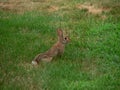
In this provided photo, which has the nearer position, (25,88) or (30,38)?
(25,88)

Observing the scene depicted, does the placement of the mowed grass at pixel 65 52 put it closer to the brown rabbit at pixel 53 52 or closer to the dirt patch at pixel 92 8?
the brown rabbit at pixel 53 52

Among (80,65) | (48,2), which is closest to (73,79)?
(80,65)

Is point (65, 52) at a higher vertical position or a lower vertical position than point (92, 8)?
lower

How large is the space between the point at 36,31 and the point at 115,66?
291 centimetres

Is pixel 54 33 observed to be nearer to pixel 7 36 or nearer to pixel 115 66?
pixel 7 36

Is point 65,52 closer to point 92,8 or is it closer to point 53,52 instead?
point 53,52

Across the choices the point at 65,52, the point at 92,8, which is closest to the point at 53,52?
the point at 65,52

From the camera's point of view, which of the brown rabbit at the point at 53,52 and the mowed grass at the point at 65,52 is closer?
the mowed grass at the point at 65,52

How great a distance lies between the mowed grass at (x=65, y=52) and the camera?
290 inches

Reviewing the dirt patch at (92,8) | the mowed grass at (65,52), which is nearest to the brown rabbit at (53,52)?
the mowed grass at (65,52)

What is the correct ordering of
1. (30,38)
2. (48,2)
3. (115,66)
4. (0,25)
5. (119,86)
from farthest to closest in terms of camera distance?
(48,2), (0,25), (30,38), (115,66), (119,86)

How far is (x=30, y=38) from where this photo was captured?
9.70 m

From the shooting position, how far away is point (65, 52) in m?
8.73

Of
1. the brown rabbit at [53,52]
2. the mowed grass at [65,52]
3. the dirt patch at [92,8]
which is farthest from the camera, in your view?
the dirt patch at [92,8]
